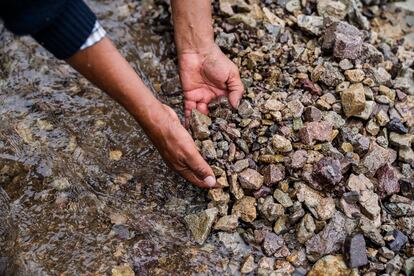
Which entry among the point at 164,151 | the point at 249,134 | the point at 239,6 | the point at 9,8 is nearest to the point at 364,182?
the point at 249,134

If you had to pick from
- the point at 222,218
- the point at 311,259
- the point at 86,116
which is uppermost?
the point at 86,116

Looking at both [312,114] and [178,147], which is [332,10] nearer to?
[312,114]

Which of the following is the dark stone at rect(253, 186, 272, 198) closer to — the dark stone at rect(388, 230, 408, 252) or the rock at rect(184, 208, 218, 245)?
the rock at rect(184, 208, 218, 245)

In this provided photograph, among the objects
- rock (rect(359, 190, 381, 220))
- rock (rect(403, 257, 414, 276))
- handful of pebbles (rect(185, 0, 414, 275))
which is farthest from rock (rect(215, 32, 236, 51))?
rock (rect(403, 257, 414, 276))

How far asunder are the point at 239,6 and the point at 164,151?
3.26 feet

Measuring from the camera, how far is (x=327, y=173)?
5.79ft

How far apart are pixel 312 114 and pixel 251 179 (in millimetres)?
369

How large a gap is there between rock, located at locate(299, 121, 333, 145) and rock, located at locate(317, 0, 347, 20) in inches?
29.6

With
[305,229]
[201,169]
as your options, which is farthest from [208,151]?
[305,229]

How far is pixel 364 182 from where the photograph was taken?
1823 mm

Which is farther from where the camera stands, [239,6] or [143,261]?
[239,6]

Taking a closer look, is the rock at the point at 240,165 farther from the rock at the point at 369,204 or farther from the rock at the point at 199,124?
the rock at the point at 369,204

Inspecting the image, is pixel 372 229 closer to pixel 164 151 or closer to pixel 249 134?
pixel 249 134

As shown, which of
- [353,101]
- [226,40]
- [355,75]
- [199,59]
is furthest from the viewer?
[226,40]
